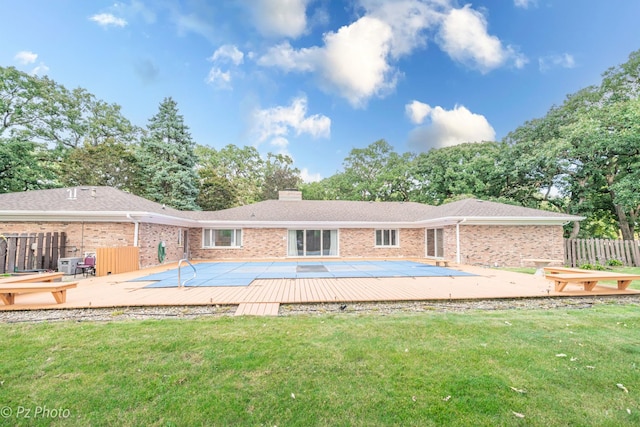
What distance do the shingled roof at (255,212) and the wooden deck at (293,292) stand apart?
4.55 m

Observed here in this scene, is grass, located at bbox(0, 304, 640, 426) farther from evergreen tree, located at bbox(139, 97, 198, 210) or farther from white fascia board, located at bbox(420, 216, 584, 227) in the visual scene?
evergreen tree, located at bbox(139, 97, 198, 210)

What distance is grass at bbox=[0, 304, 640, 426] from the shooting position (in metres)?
2.48

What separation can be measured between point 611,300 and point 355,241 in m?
12.6

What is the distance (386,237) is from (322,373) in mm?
16268

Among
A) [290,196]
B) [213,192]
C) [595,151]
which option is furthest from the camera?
[213,192]

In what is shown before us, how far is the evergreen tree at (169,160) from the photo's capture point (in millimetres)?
24145

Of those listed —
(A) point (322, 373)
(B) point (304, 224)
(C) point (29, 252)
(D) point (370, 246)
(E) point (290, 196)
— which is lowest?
(A) point (322, 373)

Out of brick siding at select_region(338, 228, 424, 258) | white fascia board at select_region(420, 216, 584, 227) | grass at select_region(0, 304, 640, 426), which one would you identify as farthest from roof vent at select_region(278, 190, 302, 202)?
grass at select_region(0, 304, 640, 426)

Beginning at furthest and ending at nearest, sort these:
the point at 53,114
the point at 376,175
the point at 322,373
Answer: the point at 376,175 < the point at 53,114 < the point at 322,373

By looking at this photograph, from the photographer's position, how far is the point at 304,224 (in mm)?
17859

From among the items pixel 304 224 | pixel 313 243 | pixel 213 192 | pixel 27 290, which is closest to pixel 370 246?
pixel 313 243

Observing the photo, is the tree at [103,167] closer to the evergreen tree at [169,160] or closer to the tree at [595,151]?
the evergreen tree at [169,160]

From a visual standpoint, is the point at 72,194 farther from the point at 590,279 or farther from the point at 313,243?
the point at 590,279

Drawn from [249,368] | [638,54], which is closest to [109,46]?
[249,368]
